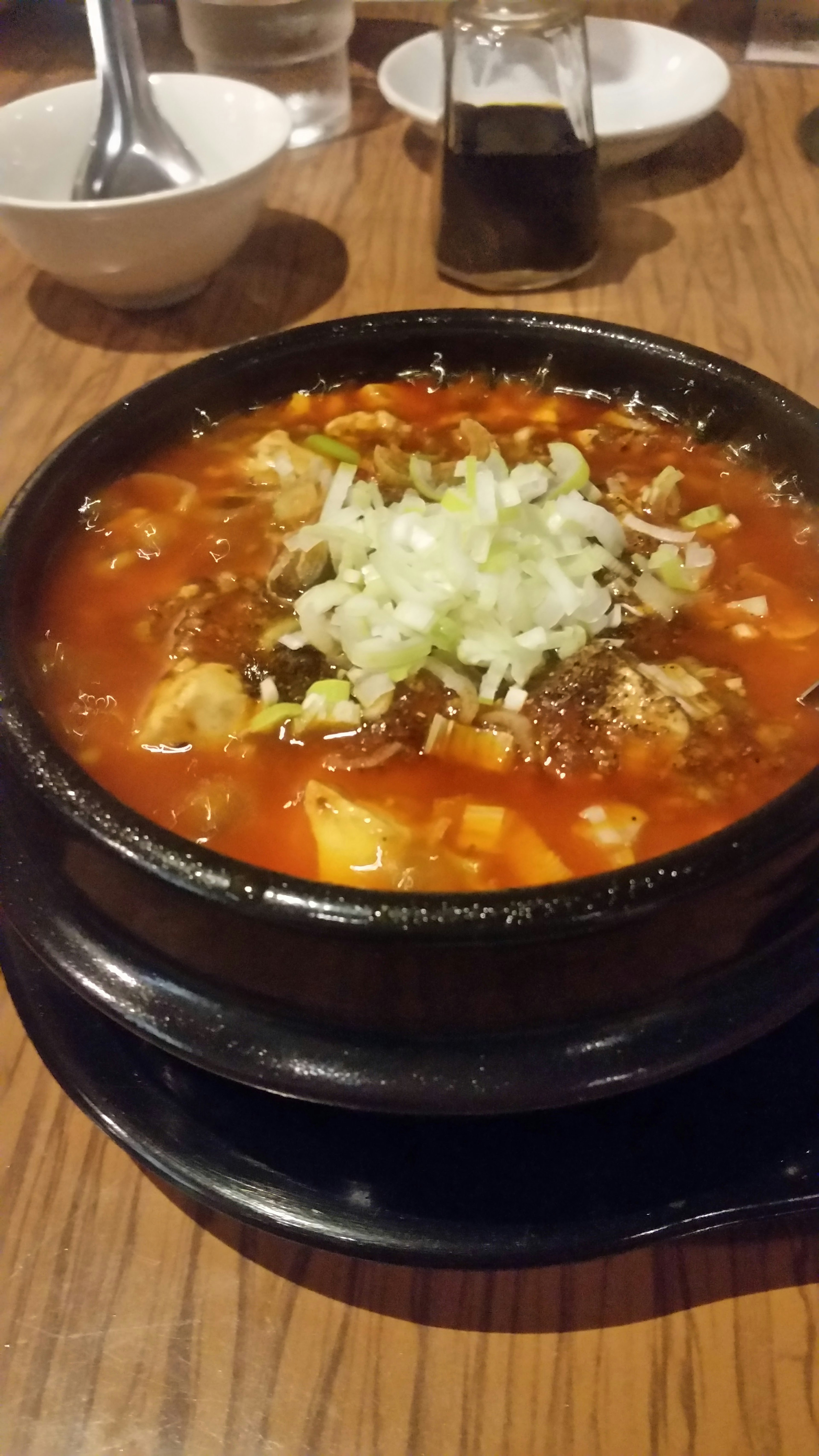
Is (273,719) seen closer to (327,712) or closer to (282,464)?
(327,712)

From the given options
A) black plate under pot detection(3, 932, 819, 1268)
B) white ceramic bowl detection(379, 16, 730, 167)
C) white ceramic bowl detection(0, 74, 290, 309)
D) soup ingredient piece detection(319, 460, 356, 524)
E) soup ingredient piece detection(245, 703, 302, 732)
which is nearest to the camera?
black plate under pot detection(3, 932, 819, 1268)

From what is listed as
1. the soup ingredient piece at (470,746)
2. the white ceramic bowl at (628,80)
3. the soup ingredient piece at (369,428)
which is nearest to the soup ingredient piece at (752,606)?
the soup ingredient piece at (470,746)

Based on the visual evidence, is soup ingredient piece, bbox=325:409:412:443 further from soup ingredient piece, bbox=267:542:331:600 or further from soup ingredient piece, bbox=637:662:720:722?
soup ingredient piece, bbox=637:662:720:722

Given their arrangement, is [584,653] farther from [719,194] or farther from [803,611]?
[719,194]

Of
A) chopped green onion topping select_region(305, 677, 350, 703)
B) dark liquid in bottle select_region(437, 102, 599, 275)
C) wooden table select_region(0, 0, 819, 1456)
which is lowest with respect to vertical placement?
wooden table select_region(0, 0, 819, 1456)

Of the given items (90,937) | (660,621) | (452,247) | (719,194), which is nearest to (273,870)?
(90,937)

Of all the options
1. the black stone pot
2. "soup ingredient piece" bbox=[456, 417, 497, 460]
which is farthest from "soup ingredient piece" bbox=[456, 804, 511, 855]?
"soup ingredient piece" bbox=[456, 417, 497, 460]
